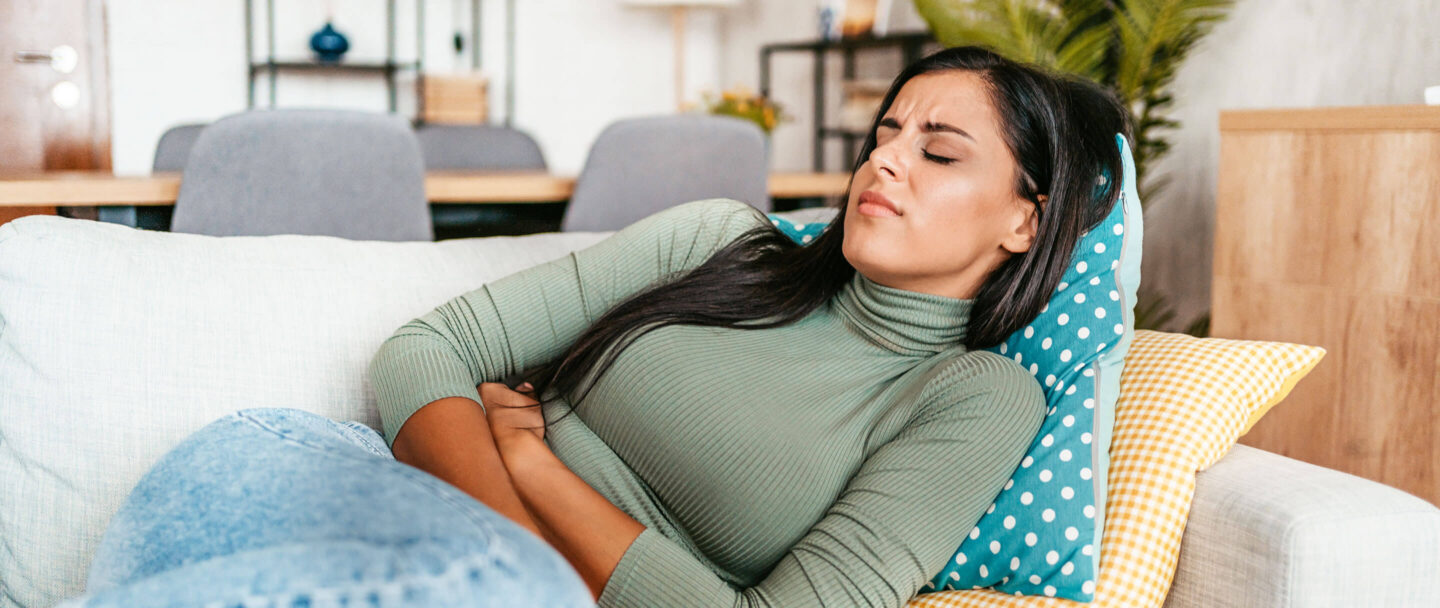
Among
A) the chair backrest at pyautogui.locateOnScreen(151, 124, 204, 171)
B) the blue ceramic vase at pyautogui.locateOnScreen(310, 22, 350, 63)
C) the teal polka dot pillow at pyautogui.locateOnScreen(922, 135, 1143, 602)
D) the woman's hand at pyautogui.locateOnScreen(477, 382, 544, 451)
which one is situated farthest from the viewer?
the blue ceramic vase at pyautogui.locateOnScreen(310, 22, 350, 63)

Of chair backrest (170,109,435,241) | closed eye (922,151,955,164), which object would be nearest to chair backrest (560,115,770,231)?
chair backrest (170,109,435,241)

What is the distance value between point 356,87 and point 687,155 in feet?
9.88

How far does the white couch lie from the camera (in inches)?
37.2

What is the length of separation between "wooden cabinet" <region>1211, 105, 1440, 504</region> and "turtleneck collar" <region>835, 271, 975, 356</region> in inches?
35.4

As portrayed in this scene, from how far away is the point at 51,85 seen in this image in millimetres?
3207

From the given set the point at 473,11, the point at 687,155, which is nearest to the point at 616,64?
the point at 473,11

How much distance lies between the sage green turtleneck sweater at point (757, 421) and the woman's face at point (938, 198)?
51 mm

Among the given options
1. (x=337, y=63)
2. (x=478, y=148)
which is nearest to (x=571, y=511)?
(x=478, y=148)

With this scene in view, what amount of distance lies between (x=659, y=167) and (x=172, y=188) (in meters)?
1.03

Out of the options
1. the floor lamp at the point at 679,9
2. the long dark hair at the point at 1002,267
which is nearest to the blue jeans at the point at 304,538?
the long dark hair at the point at 1002,267

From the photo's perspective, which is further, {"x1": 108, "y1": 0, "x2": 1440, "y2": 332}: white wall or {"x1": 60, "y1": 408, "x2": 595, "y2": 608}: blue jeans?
{"x1": 108, "y1": 0, "x2": 1440, "y2": 332}: white wall

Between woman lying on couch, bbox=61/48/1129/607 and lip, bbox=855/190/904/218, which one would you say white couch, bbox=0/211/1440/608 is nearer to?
woman lying on couch, bbox=61/48/1129/607

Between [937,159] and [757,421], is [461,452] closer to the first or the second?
[757,421]

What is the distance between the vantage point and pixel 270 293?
1248 mm
